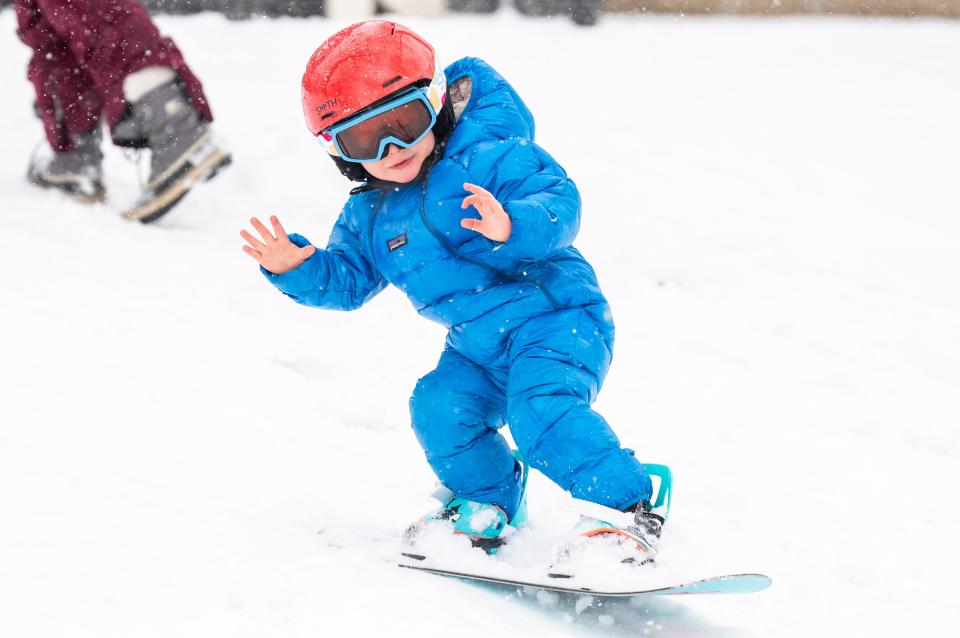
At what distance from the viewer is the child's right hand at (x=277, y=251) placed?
7.61ft

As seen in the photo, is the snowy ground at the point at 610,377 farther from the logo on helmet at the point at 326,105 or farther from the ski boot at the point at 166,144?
the logo on helmet at the point at 326,105

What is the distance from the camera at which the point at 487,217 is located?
2.16 meters

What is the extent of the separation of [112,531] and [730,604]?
1432 mm

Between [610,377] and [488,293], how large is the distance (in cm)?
138

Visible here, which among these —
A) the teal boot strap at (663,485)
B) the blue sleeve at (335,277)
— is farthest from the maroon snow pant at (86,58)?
the teal boot strap at (663,485)

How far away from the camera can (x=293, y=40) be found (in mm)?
7168

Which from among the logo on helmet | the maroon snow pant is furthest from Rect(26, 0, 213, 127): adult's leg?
the logo on helmet

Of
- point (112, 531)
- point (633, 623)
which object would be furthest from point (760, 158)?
point (112, 531)

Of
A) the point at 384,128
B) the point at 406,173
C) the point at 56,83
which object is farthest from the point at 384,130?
the point at 56,83

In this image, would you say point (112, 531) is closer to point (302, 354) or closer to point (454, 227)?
point (454, 227)

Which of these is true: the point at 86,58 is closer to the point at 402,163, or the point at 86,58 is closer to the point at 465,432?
the point at 402,163

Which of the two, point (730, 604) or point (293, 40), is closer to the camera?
point (730, 604)

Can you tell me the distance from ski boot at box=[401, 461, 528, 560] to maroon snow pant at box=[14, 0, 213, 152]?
3.12 metres

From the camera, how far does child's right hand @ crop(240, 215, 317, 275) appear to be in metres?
2.32
